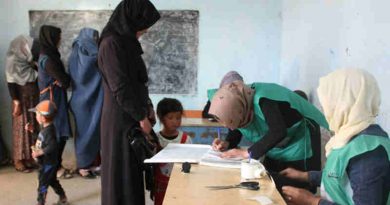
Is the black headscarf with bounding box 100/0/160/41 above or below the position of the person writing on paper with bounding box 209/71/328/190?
above

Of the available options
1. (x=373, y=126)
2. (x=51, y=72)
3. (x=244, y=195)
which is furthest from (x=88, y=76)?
(x=373, y=126)

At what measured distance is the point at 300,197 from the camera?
1364 mm

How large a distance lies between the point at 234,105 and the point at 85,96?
242 cm

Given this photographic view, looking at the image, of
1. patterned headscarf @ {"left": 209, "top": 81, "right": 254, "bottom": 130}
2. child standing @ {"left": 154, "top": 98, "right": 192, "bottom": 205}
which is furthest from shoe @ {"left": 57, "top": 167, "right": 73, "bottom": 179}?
patterned headscarf @ {"left": 209, "top": 81, "right": 254, "bottom": 130}

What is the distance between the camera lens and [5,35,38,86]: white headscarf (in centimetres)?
394

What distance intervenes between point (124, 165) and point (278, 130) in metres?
0.88

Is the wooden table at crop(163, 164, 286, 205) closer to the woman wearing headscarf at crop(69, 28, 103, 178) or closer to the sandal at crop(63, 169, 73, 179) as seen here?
the woman wearing headscarf at crop(69, 28, 103, 178)

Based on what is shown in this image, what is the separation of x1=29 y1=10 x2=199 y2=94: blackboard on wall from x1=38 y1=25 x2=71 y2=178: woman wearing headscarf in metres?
0.66

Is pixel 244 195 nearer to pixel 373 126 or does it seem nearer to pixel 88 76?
pixel 373 126

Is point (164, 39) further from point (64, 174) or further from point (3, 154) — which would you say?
point (3, 154)

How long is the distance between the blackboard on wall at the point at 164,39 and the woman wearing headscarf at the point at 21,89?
370mm

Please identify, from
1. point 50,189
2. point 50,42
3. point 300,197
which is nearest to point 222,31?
point 50,42

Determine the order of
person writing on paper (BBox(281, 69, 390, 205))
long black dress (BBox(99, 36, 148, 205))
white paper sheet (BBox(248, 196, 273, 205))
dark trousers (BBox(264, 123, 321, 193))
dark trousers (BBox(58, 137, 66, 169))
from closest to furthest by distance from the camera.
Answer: person writing on paper (BBox(281, 69, 390, 205))
white paper sheet (BBox(248, 196, 273, 205))
dark trousers (BBox(264, 123, 321, 193))
long black dress (BBox(99, 36, 148, 205))
dark trousers (BBox(58, 137, 66, 169))

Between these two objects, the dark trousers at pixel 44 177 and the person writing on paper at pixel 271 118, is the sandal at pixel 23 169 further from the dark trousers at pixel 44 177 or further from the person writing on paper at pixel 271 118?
the person writing on paper at pixel 271 118
